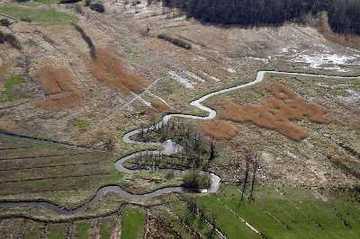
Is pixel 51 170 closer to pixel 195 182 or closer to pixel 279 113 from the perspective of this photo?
pixel 195 182

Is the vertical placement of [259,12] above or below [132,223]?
above

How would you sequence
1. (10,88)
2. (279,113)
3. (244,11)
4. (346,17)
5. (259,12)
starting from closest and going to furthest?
(279,113) < (10,88) < (244,11) < (346,17) < (259,12)

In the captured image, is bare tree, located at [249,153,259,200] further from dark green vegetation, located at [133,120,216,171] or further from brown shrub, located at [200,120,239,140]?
brown shrub, located at [200,120,239,140]

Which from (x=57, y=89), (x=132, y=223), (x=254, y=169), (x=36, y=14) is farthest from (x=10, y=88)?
(x=254, y=169)

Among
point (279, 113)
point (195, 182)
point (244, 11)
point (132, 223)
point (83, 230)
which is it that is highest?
point (244, 11)

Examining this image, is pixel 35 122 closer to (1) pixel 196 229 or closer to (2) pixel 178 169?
(2) pixel 178 169

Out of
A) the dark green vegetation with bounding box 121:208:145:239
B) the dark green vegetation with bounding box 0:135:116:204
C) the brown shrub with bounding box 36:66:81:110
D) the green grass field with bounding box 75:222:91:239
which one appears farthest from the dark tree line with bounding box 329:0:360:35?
the green grass field with bounding box 75:222:91:239
